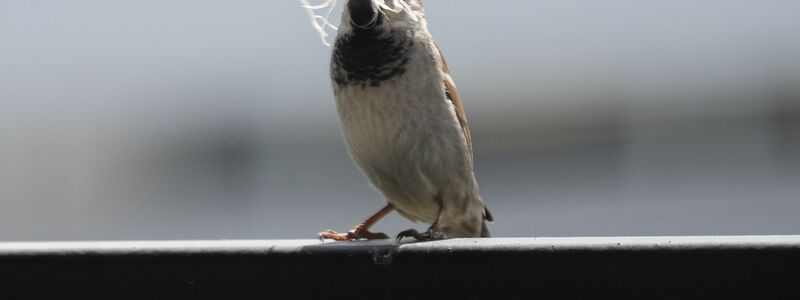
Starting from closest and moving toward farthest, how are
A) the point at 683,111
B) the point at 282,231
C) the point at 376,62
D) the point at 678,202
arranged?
the point at 376,62
the point at 282,231
the point at 678,202
the point at 683,111

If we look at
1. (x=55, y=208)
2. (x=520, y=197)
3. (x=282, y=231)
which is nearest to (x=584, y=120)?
(x=520, y=197)

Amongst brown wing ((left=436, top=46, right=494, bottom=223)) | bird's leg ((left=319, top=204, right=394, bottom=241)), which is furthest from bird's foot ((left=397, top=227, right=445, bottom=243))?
brown wing ((left=436, top=46, right=494, bottom=223))

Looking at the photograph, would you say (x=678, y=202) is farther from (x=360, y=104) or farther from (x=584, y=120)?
(x=360, y=104)

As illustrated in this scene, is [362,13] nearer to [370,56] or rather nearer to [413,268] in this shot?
[370,56]

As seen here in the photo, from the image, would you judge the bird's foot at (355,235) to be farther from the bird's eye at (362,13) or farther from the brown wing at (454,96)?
the bird's eye at (362,13)

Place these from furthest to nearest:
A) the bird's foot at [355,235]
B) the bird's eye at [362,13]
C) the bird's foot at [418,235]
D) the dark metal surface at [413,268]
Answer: the bird's foot at [355,235], the bird's eye at [362,13], the bird's foot at [418,235], the dark metal surface at [413,268]

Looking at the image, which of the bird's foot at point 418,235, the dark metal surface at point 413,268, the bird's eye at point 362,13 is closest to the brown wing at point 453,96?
the bird's eye at point 362,13
